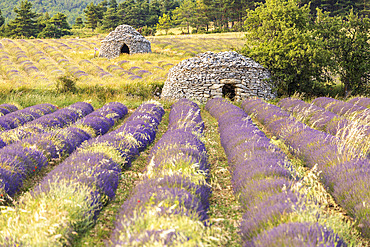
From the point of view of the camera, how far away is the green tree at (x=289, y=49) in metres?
14.6

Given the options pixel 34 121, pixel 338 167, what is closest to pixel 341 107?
pixel 338 167

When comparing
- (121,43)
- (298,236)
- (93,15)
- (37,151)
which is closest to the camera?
(298,236)

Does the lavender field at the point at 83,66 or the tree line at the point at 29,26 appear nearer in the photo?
the lavender field at the point at 83,66

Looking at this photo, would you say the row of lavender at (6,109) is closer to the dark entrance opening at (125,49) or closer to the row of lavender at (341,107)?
the row of lavender at (341,107)

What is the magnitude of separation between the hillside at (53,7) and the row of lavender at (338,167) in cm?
13127

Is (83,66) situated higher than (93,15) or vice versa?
→ (93,15)

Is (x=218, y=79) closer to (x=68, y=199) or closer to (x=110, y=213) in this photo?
(x=110, y=213)

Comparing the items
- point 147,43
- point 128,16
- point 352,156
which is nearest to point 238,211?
point 352,156

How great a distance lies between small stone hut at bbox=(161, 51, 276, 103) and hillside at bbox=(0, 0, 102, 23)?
121751 millimetres

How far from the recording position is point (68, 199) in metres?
3.06

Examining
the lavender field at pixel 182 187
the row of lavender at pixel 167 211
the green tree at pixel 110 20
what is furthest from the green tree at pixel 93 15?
the row of lavender at pixel 167 211

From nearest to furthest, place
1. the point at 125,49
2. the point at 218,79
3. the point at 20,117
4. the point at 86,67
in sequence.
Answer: the point at 20,117 → the point at 218,79 → the point at 86,67 → the point at 125,49

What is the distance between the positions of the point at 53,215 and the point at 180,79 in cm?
1264

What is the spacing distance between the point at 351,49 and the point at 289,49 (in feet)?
13.5
